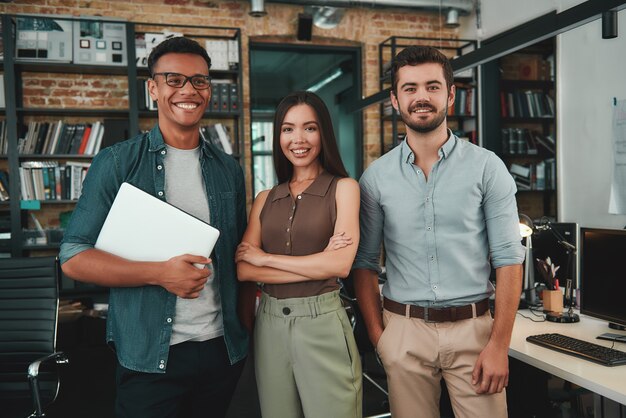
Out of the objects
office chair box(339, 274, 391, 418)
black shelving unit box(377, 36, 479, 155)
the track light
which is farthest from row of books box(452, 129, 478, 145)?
the track light

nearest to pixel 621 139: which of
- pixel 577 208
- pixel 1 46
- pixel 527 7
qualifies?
pixel 577 208

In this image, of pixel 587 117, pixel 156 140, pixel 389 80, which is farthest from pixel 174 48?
pixel 389 80

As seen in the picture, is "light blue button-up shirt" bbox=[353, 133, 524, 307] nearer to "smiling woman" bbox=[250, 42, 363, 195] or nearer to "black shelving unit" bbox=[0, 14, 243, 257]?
"black shelving unit" bbox=[0, 14, 243, 257]

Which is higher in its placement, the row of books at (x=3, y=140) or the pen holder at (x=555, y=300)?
the row of books at (x=3, y=140)

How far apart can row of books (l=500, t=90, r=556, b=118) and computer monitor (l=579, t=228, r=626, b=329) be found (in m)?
3.02

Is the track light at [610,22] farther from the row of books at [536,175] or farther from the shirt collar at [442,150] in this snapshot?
the row of books at [536,175]

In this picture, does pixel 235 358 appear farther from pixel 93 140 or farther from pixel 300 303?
pixel 93 140

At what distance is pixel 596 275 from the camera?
7.72 feet

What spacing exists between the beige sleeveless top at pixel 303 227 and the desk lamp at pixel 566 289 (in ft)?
4.59

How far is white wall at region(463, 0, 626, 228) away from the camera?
171 inches

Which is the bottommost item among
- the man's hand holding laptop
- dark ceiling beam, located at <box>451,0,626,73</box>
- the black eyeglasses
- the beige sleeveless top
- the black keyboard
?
the black keyboard

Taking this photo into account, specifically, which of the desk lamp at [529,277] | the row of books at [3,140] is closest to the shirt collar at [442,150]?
the desk lamp at [529,277]

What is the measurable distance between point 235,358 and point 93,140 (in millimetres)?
3864

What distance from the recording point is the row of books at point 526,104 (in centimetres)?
523
